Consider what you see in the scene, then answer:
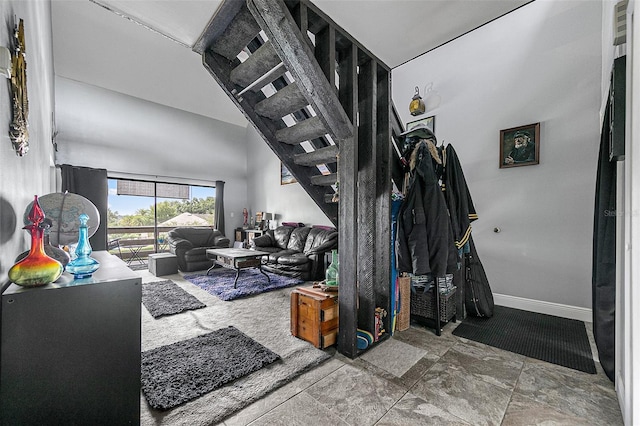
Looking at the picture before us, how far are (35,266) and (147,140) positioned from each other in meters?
6.80

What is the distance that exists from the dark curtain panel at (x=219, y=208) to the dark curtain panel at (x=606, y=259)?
25.1 ft

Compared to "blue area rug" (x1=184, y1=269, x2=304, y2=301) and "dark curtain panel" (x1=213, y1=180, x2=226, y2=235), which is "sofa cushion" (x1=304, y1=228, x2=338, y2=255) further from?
"dark curtain panel" (x1=213, y1=180, x2=226, y2=235)

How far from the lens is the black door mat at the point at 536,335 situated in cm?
204

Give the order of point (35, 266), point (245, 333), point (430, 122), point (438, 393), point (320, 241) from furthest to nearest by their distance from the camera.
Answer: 1. point (320, 241)
2. point (430, 122)
3. point (245, 333)
4. point (438, 393)
5. point (35, 266)

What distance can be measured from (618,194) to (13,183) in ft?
10.6

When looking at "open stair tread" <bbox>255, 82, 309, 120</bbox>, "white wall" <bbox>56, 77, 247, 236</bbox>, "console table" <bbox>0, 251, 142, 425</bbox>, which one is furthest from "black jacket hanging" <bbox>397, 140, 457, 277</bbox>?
"white wall" <bbox>56, 77, 247, 236</bbox>

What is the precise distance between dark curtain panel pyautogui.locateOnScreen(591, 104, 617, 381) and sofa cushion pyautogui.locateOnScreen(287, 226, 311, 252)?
4336mm

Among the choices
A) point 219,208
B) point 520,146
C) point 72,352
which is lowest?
Answer: point 72,352

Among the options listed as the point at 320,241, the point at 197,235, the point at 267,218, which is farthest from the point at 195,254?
the point at 320,241

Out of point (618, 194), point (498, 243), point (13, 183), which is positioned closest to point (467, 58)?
point (498, 243)

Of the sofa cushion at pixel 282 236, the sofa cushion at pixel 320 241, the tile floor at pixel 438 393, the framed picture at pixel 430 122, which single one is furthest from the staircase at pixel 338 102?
the sofa cushion at pixel 282 236

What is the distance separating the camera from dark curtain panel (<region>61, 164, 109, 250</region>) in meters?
5.39

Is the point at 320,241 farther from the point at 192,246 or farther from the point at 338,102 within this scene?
the point at 338,102

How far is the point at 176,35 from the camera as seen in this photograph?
2.30 meters
